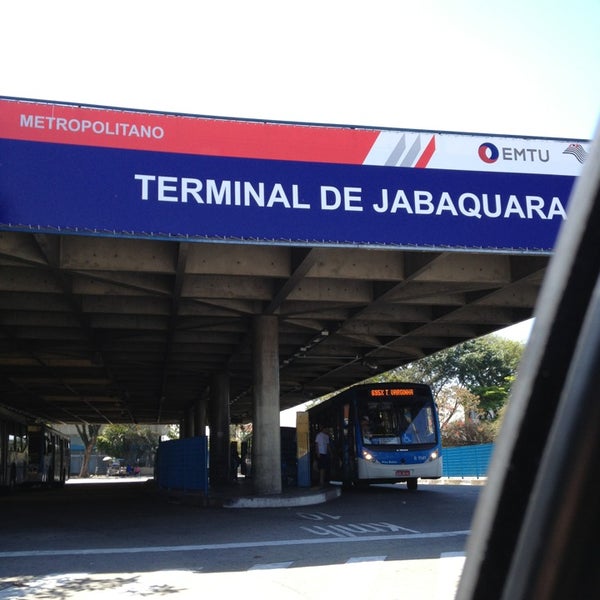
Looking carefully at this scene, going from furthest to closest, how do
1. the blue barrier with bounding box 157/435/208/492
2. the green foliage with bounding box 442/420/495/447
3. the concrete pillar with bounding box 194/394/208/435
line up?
the green foliage with bounding box 442/420/495/447 → the concrete pillar with bounding box 194/394/208/435 → the blue barrier with bounding box 157/435/208/492

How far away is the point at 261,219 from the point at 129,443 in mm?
85597

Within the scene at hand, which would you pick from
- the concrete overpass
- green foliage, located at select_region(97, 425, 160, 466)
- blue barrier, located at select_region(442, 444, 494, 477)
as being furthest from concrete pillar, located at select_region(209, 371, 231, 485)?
green foliage, located at select_region(97, 425, 160, 466)

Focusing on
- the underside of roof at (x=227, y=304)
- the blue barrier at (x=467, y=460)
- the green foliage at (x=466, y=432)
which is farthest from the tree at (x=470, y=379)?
the underside of roof at (x=227, y=304)

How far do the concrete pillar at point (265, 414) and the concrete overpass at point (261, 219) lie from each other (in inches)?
1.6

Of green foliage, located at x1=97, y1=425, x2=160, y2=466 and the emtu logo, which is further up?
the emtu logo

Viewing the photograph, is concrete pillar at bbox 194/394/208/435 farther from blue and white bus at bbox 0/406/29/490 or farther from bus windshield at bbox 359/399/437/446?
bus windshield at bbox 359/399/437/446

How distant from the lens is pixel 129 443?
94750 millimetres

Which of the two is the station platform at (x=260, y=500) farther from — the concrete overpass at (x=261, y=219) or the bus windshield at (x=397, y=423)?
the bus windshield at (x=397, y=423)

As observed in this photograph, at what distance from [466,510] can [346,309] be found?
8.38 meters

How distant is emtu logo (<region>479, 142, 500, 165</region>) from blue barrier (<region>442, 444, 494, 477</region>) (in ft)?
70.5

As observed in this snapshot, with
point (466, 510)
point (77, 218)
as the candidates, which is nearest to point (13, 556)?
point (77, 218)

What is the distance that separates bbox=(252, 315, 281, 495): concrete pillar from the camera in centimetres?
1961

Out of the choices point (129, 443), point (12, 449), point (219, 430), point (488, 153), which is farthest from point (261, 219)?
point (129, 443)

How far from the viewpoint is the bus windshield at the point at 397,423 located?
73.9 feet
